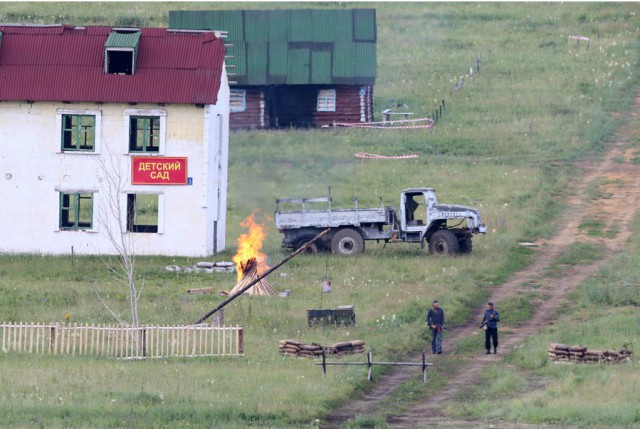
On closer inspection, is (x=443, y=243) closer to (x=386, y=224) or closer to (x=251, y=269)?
(x=386, y=224)

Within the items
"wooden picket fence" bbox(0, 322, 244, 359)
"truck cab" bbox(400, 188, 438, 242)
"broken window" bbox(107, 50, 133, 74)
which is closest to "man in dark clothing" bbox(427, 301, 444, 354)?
"wooden picket fence" bbox(0, 322, 244, 359)

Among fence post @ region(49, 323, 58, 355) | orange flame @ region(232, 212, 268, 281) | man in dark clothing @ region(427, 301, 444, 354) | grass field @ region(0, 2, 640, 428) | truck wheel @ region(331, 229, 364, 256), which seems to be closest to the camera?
grass field @ region(0, 2, 640, 428)

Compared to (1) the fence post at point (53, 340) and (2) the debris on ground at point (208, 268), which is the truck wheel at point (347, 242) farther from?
(1) the fence post at point (53, 340)

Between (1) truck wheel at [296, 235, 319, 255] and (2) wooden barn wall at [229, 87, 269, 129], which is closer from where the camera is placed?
(1) truck wheel at [296, 235, 319, 255]

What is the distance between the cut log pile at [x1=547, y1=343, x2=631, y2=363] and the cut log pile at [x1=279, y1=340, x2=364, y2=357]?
4251 mm

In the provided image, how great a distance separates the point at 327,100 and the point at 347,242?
22.7 m

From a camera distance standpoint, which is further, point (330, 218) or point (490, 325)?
point (330, 218)

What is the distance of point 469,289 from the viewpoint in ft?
125

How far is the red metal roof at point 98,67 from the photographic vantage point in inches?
1725

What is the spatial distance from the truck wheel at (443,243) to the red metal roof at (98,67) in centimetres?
833

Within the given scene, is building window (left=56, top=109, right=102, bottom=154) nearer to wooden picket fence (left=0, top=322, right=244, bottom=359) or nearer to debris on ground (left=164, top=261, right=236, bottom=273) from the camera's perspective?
debris on ground (left=164, top=261, right=236, bottom=273)

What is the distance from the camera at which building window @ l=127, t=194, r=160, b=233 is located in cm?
4406

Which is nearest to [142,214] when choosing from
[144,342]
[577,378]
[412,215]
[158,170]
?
[158,170]

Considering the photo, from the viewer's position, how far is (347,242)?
142ft
